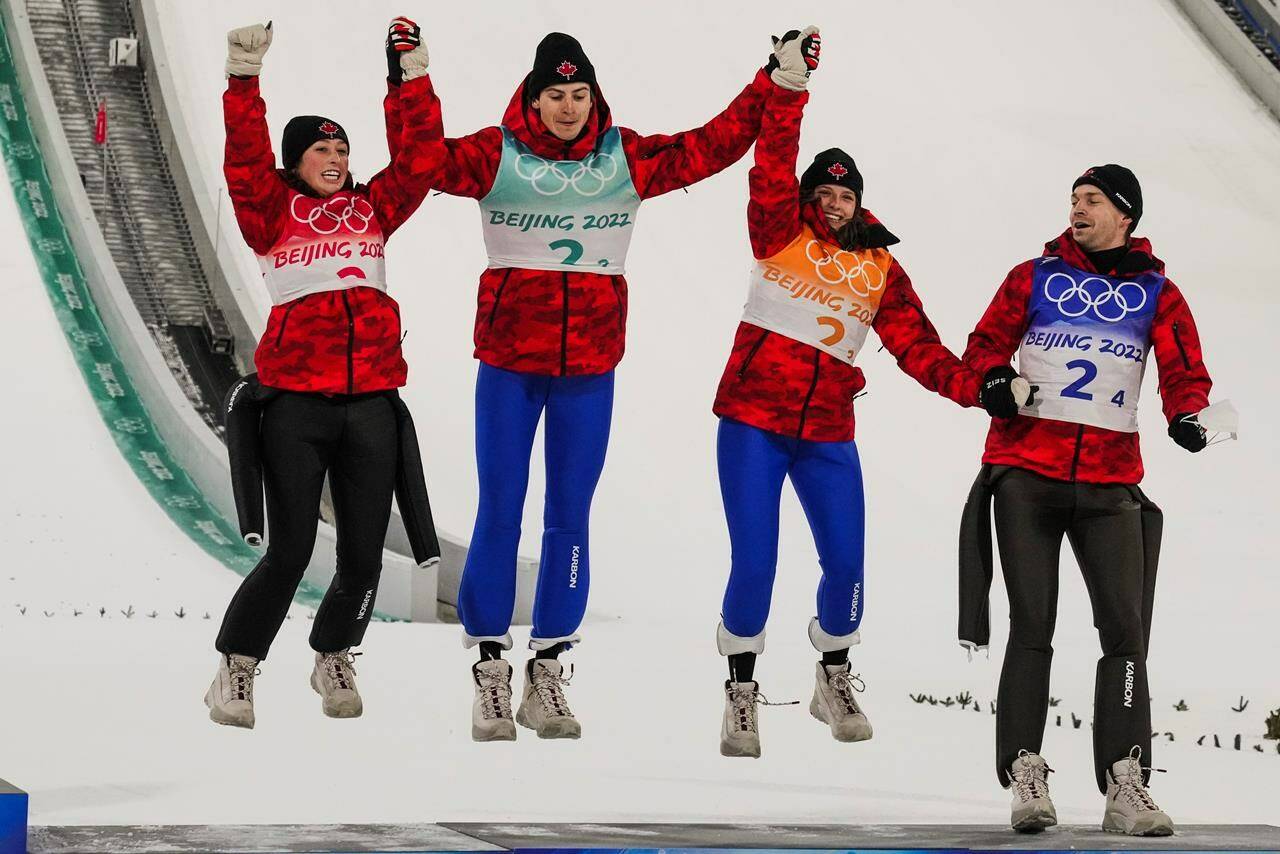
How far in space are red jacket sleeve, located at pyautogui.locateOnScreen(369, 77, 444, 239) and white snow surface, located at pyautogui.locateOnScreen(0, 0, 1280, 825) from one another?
5.30ft

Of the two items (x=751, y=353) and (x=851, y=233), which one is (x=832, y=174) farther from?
(x=751, y=353)

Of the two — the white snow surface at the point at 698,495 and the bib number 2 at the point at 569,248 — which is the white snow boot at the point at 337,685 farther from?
the bib number 2 at the point at 569,248

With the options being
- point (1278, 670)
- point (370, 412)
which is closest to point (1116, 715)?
point (370, 412)

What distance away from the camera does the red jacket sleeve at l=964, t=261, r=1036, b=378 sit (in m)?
5.10

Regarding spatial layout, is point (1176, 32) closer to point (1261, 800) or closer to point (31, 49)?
point (31, 49)

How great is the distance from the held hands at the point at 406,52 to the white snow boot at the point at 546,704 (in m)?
1.72

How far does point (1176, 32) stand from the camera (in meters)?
19.9

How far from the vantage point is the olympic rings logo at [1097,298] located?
5047mm

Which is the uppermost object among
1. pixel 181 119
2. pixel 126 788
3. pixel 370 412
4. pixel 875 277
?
pixel 181 119

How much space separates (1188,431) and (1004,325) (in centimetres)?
57

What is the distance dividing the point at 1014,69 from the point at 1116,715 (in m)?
13.8

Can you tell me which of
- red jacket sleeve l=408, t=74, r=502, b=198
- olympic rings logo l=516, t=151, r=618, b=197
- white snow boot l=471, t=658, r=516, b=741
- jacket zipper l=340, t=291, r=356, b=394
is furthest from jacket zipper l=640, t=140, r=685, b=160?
white snow boot l=471, t=658, r=516, b=741

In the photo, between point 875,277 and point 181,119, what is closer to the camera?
point 875,277

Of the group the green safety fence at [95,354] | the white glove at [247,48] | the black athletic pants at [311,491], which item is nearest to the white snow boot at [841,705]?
the black athletic pants at [311,491]
